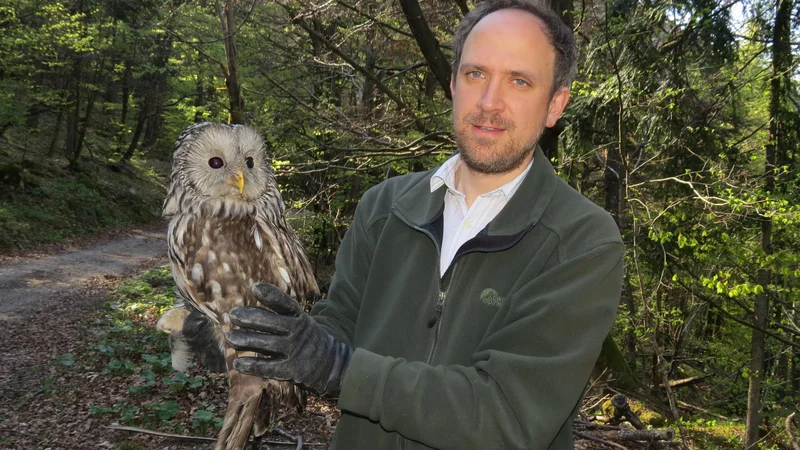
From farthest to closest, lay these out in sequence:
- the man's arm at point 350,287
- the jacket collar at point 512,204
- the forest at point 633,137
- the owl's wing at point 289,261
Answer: the forest at point 633,137 → the owl's wing at point 289,261 → the man's arm at point 350,287 → the jacket collar at point 512,204

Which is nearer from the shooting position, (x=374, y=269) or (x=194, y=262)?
(x=374, y=269)

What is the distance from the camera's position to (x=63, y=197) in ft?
51.8

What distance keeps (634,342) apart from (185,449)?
912 cm

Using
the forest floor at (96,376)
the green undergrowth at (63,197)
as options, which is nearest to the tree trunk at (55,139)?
the green undergrowth at (63,197)

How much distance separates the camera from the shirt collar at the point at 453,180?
181cm

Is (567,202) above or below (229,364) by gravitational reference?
above

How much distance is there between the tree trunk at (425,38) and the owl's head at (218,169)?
149 inches

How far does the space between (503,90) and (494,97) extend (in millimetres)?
38

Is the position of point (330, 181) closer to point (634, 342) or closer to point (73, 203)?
point (634, 342)

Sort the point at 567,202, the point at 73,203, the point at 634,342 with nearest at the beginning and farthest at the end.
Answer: the point at 567,202 → the point at 634,342 → the point at 73,203

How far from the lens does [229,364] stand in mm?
2162

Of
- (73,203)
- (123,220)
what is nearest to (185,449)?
(73,203)

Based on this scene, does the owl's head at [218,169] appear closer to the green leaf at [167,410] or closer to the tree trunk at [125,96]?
the green leaf at [167,410]

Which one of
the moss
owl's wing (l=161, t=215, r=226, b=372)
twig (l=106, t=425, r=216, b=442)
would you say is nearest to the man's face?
owl's wing (l=161, t=215, r=226, b=372)
